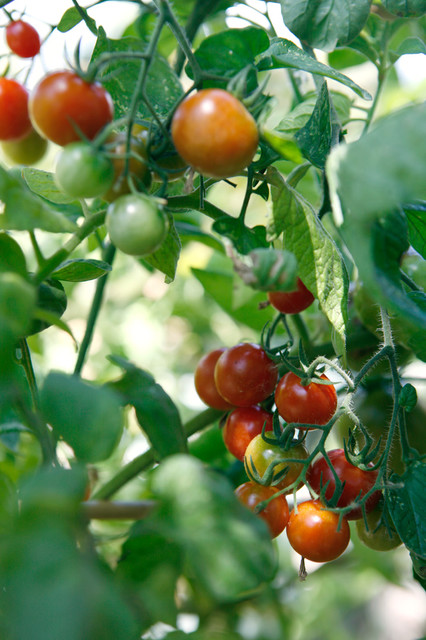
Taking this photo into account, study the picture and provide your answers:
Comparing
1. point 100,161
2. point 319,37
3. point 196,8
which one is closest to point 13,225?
point 100,161

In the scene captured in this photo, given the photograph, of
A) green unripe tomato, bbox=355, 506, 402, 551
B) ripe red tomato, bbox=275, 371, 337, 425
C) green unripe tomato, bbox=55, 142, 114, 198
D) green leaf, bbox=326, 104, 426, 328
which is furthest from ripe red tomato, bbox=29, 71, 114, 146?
green unripe tomato, bbox=355, 506, 402, 551

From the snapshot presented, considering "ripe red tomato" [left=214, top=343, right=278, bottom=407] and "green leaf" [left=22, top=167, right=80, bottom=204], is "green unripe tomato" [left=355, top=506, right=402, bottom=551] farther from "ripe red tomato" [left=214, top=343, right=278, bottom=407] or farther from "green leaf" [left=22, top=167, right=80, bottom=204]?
"green leaf" [left=22, top=167, right=80, bottom=204]

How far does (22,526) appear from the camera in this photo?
26 centimetres

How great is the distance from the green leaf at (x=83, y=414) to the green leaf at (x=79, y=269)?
5.2 inches

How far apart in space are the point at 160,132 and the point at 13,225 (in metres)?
0.09

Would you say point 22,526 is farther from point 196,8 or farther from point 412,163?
point 196,8

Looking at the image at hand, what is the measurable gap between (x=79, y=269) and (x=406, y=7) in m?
0.30

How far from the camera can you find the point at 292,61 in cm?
39

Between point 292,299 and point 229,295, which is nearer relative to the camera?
point 292,299

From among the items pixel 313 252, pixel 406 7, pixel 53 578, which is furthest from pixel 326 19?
pixel 53 578

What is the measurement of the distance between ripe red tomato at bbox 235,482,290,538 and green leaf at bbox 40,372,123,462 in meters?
0.15

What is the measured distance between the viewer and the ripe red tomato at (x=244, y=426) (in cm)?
47

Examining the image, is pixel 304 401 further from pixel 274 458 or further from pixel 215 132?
pixel 215 132

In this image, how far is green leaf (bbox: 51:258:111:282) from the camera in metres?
0.41
